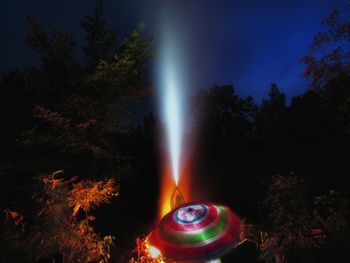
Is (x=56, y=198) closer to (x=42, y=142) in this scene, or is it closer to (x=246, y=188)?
(x=42, y=142)

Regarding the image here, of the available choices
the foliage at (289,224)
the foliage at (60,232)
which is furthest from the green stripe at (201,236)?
the foliage at (60,232)

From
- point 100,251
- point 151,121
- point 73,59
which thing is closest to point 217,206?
point 100,251

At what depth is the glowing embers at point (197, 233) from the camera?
4.28 metres

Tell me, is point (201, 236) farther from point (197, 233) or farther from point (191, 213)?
point (191, 213)

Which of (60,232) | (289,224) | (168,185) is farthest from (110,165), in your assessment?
(168,185)

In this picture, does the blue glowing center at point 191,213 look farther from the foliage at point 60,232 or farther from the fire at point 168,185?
the fire at point 168,185

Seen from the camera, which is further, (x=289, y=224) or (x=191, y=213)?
(x=289, y=224)

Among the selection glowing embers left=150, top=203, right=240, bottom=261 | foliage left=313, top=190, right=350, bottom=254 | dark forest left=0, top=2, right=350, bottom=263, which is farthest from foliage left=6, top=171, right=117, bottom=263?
foliage left=313, top=190, right=350, bottom=254

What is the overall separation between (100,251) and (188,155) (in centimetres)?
2137

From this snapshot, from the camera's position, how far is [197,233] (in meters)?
4.52

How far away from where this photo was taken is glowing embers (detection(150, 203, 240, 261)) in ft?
14.0

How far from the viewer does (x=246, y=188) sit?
970 inches

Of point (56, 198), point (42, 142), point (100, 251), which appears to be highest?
point (42, 142)

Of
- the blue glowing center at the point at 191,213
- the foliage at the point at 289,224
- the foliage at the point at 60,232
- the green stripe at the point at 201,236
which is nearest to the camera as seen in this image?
the green stripe at the point at 201,236
